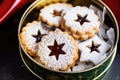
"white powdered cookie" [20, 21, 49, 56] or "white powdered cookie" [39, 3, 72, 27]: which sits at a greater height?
"white powdered cookie" [39, 3, 72, 27]

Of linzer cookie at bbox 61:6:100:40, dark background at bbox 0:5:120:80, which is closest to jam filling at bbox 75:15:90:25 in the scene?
linzer cookie at bbox 61:6:100:40

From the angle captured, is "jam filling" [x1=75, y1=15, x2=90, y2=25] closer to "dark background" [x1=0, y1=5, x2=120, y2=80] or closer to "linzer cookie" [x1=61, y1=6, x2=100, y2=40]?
"linzer cookie" [x1=61, y1=6, x2=100, y2=40]

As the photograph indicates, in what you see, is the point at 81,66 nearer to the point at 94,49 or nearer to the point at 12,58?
the point at 94,49

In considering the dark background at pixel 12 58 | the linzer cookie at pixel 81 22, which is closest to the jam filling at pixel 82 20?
the linzer cookie at pixel 81 22

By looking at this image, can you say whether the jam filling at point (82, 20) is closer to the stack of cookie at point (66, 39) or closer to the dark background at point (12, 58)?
the stack of cookie at point (66, 39)

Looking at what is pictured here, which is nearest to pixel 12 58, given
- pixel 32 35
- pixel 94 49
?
pixel 32 35

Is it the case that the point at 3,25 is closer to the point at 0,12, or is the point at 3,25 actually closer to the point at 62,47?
the point at 0,12

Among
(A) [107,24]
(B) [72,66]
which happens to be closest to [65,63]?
(B) [72,66]
